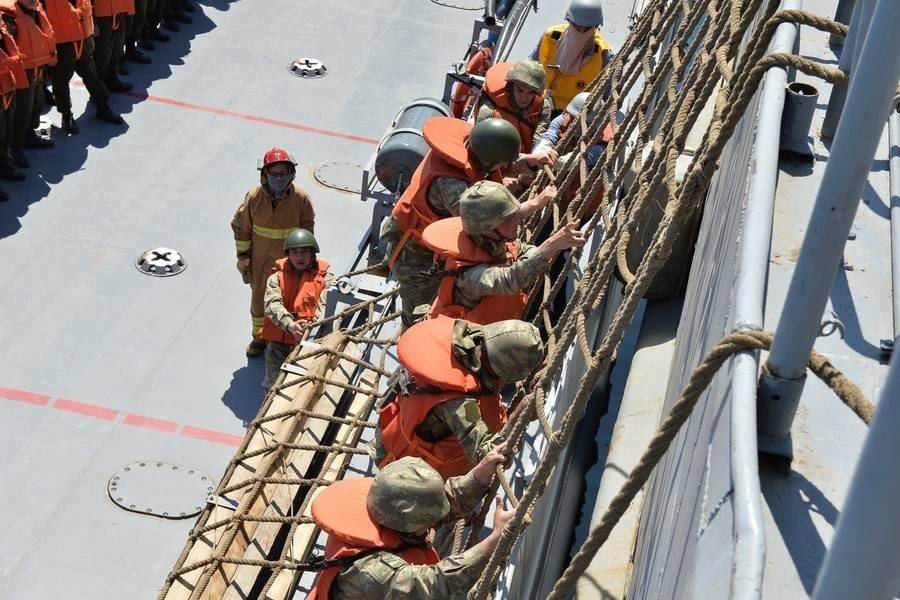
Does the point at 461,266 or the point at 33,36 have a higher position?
the point at 461,266

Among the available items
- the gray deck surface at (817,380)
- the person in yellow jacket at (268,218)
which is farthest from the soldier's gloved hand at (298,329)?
the gray deck surface at (817,380)

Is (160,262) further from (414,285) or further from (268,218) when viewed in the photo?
(414,285)

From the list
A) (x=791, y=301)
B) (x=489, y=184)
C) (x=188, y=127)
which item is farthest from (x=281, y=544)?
(x=188, y=127)

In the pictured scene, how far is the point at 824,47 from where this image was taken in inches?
172

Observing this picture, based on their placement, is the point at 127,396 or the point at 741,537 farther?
the point at 127,396

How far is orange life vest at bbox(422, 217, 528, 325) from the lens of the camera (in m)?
5.21

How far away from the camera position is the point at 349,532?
4.06 meters

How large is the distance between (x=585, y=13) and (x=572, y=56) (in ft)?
1.07

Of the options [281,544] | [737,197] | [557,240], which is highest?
[737,197]

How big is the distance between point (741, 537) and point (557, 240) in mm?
3230

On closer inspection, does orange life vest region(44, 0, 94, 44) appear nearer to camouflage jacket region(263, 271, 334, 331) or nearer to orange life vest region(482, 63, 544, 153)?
camouflage jacket region(263, 271, 334, 331)

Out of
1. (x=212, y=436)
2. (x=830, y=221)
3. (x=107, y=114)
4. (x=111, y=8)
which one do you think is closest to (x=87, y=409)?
(x=212, y=436)

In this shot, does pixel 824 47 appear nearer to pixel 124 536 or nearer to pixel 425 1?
pixel 124 536

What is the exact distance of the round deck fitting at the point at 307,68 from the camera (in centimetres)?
1167
